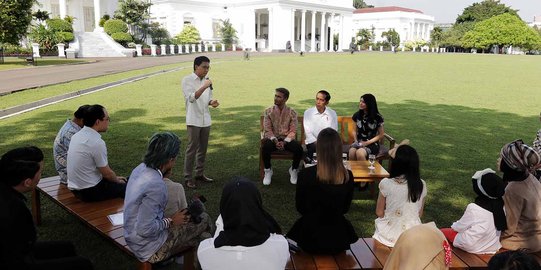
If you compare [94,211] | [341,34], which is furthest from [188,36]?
[94,211]

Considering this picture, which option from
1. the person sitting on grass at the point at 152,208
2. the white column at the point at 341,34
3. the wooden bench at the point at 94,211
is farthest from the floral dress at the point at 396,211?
the white column at the point at 341,34

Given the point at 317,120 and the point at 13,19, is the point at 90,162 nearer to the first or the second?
the point at 317,120

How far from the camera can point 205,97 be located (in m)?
6.16

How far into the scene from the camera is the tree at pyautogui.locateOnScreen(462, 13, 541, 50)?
73.4 metres

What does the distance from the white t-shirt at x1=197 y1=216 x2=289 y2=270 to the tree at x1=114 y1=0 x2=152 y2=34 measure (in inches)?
1902

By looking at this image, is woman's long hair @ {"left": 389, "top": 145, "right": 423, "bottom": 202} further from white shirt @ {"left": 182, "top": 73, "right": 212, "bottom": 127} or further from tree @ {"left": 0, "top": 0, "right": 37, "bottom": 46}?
tree @ {"left": 0, "top": 0, "right": 37, "bottom": 46}

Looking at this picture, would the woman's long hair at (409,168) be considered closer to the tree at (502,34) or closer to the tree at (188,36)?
the tree at (188,36)

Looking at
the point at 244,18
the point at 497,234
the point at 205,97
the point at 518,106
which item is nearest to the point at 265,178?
the point at 205,97

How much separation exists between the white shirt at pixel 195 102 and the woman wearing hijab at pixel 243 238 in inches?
132

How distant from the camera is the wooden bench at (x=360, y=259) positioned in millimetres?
3322

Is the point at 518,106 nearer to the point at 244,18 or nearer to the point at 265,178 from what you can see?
the point at 265,178

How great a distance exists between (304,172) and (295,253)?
0.68 metres

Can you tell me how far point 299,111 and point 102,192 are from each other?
8.66m

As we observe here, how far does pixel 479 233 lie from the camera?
3.52 m
